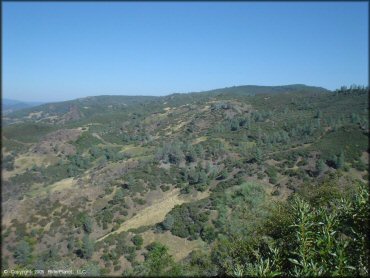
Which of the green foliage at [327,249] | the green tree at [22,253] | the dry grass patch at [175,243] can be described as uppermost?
the green foliage at [327,249]

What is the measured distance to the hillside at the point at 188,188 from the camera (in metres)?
29.3

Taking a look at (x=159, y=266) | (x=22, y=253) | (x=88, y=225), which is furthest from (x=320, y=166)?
(x=22, y=253)

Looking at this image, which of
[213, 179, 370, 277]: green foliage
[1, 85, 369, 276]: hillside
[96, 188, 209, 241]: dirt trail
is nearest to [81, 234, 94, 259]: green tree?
[1, 85, 369, 276]: hillside

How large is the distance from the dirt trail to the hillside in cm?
27

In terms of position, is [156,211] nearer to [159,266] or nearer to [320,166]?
[320,166]

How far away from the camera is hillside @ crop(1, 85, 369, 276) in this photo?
2925 centimetres

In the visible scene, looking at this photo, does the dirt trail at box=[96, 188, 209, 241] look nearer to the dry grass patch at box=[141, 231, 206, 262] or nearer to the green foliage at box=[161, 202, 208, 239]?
the green foliage at box=[161, 202, 208, 239]

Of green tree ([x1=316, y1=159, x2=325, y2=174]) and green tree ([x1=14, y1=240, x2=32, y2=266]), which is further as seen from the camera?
green tree ([x1=316, y1=159, x2=325, y2=174])

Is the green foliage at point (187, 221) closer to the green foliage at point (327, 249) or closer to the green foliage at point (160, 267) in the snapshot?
the green foliage at point (160, 267)

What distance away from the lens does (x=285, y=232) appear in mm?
22844

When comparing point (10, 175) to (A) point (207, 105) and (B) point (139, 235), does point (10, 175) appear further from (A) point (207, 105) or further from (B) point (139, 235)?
(A) point (207, 105)

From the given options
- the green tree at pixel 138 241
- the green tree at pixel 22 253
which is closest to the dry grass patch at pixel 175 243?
the green tree at pixel 138 241

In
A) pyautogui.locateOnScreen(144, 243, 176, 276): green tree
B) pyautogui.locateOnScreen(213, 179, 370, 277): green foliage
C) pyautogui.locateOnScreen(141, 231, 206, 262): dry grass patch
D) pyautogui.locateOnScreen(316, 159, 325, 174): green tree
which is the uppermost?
pyautogui.locateOnScreen(213, 179, 370, 277): green foliage

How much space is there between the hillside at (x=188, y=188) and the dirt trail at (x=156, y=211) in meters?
0.27
